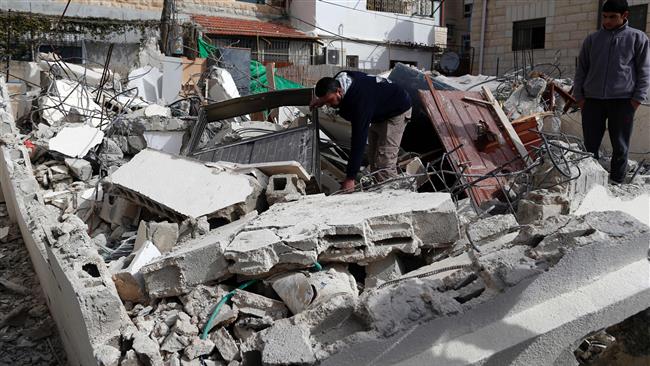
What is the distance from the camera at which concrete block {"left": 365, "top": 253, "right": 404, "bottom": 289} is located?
2.87 m

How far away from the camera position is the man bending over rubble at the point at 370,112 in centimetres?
451

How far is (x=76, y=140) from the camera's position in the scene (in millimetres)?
6855

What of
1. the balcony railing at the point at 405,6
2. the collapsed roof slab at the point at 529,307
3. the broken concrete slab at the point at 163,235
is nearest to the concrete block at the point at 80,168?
the broken concrete slab at the point at 163,235

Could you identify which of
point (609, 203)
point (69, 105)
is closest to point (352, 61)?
point (69, 105)

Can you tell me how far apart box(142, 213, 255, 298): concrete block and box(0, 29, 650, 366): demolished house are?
1 centimetres

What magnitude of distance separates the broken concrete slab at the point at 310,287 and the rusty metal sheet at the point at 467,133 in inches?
105

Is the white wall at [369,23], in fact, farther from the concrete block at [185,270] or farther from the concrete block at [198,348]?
the concrete block at [198,348]

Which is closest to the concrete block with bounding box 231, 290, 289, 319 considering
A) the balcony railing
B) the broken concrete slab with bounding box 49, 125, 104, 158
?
the broken concrete slab with bounding box 49, 125, 104, 158

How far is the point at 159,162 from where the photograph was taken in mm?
4750

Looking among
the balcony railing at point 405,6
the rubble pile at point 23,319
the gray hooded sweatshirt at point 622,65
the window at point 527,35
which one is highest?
the balcony railing at point 405,6

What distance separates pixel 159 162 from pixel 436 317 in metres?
3.37

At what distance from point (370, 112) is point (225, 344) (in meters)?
2.70

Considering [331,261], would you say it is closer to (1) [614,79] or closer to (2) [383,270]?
(2) [383,270]

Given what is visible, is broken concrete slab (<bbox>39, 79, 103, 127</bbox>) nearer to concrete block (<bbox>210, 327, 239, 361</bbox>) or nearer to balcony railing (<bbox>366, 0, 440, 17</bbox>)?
concrete block (<bbox>210, 327, 239, 361</bbox>)
